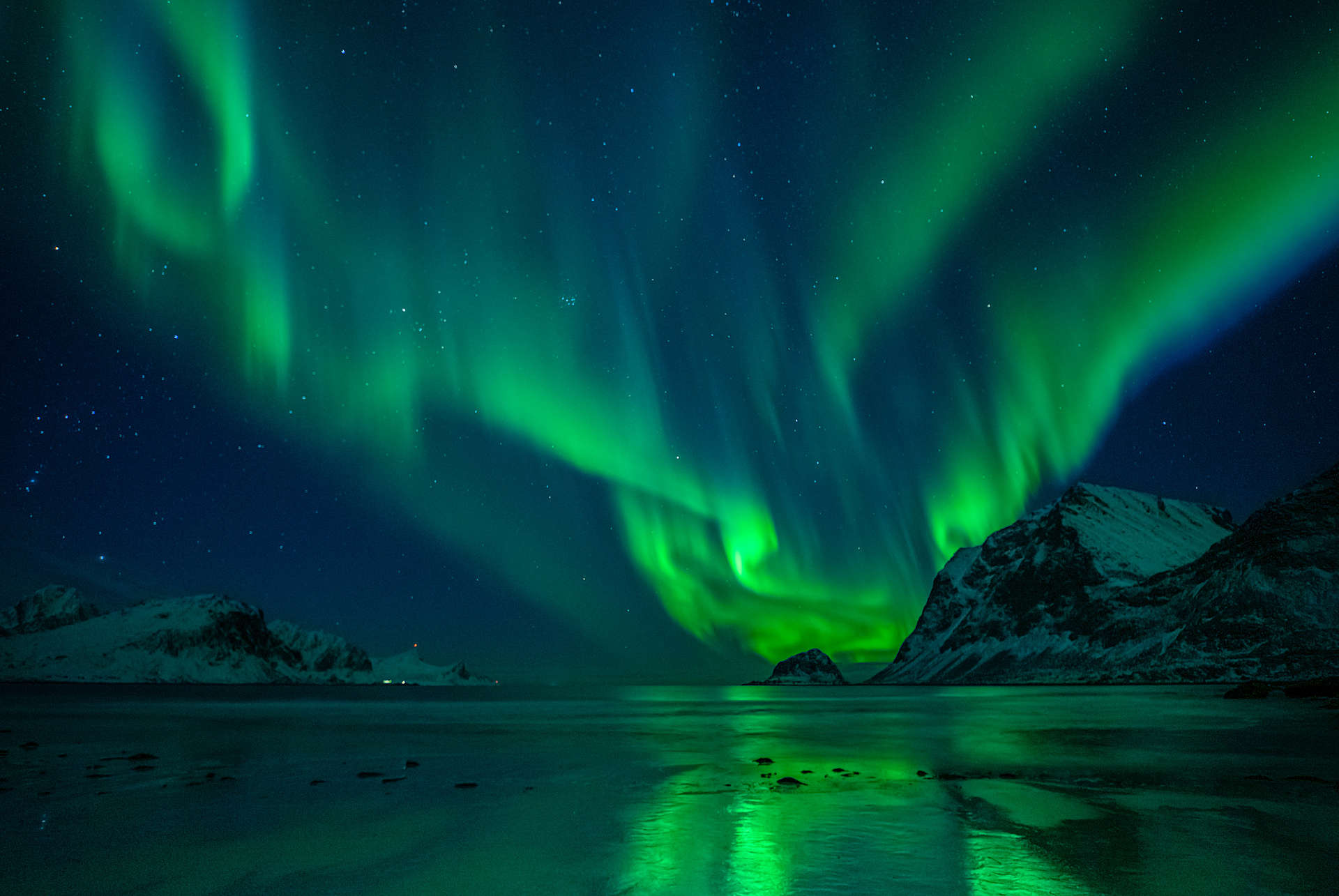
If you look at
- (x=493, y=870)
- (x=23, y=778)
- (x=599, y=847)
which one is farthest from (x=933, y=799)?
(x=23, y=778)

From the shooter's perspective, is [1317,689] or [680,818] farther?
[1317,689]

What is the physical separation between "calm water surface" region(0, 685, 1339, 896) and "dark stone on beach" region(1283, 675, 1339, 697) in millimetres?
→ 55033

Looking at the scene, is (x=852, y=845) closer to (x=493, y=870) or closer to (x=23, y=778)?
(x=493, y=870)

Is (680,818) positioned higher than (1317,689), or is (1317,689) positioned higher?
(1317,689)

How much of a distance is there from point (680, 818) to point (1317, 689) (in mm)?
94957

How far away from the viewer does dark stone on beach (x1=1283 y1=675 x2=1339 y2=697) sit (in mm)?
80750

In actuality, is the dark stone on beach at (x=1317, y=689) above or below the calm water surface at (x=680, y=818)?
above

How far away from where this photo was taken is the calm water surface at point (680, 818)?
38.5 feet

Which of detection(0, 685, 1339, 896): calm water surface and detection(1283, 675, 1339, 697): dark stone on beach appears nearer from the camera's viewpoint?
detection(0, 685, 1339, 896): calm water surface

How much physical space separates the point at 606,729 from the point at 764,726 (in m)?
11.4

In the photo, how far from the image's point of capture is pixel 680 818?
57.0ft

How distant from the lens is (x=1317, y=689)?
84375mm

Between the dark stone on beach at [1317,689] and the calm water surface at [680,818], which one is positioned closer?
the calm water surface at [680,818]

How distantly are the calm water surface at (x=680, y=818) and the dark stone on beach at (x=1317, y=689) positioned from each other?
55.0 m
